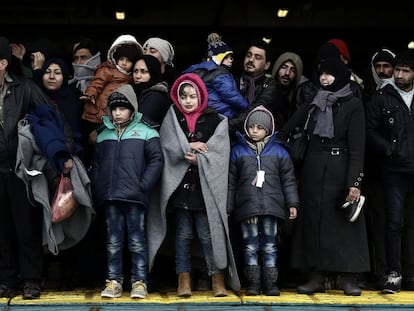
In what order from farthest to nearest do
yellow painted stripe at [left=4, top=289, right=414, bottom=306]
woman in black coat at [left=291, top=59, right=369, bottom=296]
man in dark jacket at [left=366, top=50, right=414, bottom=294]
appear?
1. man in dark jacket at [left=366, top=50, right=414, bottom=294]
2. woman in black coat at [left=291, top=59, right=369, bottom=296]
3. yellow painted stripe at [left=4, top=289, right=414, bottom=306]

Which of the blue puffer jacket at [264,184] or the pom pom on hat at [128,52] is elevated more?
the pom pom on hat at [128,52]

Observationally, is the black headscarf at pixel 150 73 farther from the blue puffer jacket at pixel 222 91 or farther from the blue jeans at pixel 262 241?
the blue jeans at pixel 262 241

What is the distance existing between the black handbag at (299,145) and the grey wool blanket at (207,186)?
60cm

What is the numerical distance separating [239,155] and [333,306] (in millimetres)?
1415

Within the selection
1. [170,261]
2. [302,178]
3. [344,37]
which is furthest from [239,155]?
[344,37]

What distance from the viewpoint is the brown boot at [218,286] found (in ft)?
24.7

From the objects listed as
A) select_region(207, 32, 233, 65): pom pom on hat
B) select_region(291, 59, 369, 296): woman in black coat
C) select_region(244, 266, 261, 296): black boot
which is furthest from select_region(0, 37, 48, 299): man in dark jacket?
select_region(291, 59, 369, 296): woman in black coat

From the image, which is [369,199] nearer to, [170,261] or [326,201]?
[326,201]

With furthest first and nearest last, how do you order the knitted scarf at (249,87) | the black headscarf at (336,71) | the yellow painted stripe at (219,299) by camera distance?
the knitted scarf at (249,87)
the black headscarf at (336,71)
the yellow painted stripe at (219,299)

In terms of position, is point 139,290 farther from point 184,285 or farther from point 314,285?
point 314,285

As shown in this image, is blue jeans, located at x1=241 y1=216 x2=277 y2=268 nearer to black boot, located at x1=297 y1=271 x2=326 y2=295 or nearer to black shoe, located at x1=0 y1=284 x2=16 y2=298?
black boot, located at x1=297 y1=271 x2=326 y2=295

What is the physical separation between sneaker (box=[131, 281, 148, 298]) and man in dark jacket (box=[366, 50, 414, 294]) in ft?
6.58

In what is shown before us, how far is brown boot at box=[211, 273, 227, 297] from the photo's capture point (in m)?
7.53

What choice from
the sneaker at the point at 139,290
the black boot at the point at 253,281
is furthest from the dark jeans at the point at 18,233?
the black boot at the point at 253,281
